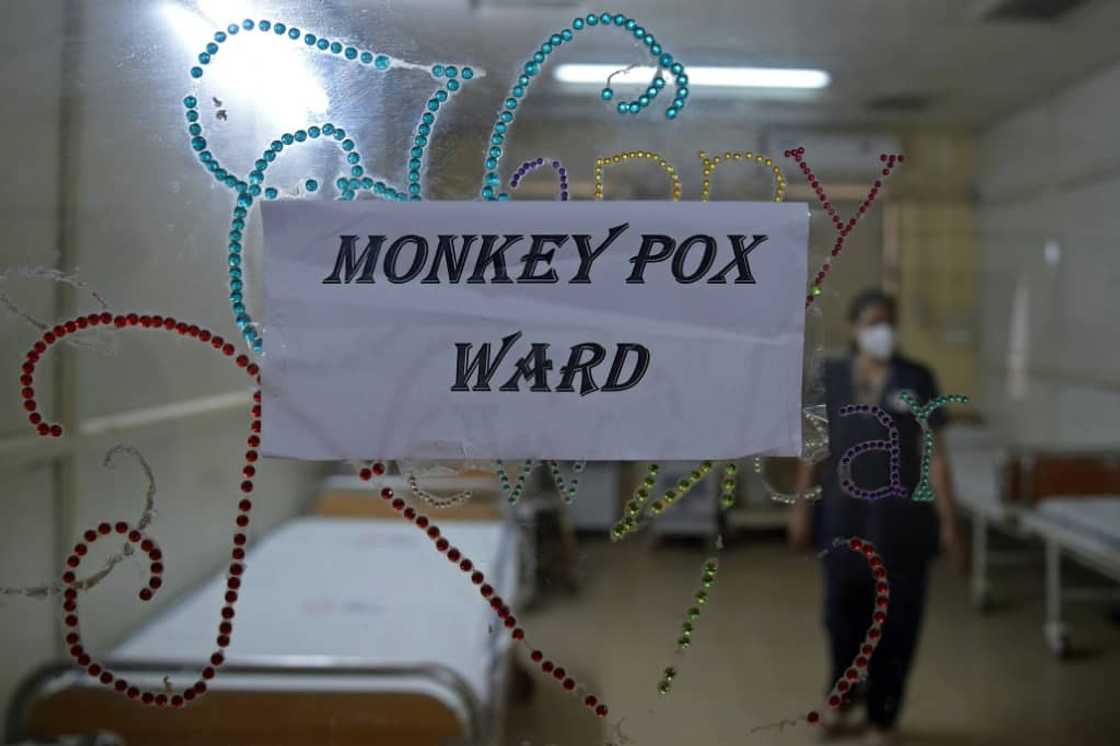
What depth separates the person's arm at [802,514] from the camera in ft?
1.89

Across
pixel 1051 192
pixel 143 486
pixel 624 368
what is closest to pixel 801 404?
pixel 624 368

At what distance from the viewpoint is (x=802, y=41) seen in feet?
2.06

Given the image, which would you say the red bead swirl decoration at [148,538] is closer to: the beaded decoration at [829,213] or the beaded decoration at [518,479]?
the beaded decoration at [518,479]

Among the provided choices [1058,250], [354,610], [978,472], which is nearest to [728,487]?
[1058,250]

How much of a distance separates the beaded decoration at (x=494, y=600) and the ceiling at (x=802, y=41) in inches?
12.3

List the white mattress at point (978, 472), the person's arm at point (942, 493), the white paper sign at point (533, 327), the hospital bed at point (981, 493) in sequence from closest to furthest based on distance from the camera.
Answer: the white paper sign at point (533, 327), the person's arm at point (942, 493), the white mattress at point (978, 472), the hospital bed at point (981, 493)

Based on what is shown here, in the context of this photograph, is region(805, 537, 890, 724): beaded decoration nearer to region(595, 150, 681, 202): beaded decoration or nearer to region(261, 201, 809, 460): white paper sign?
region(261, 201, 809, 460): white paper sign

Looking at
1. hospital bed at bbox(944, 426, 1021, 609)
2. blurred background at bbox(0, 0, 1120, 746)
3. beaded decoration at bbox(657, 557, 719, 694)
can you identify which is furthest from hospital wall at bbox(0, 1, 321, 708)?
hospital bed at bbox(944, 426, 1021, 609)

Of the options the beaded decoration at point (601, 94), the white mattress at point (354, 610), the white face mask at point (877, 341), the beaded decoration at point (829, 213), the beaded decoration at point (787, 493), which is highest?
the beaded decoration at point (601, 94)

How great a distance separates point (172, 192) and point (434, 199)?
19 cm

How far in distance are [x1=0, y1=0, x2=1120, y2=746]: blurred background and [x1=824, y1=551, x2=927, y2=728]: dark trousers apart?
4cm

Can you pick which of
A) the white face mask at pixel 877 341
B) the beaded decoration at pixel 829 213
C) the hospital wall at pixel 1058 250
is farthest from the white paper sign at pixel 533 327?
the hospital wall at pixel 1058 250

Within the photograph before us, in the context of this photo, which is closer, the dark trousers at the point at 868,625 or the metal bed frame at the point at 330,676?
the dark trousers at the point at 868,625

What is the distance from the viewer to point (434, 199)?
22.0 inches
